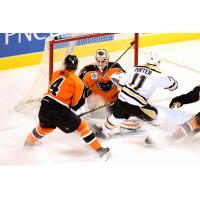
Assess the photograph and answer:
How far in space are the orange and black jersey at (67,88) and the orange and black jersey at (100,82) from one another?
0.20 meters

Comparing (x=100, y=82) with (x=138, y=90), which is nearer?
(x=138, y=90)

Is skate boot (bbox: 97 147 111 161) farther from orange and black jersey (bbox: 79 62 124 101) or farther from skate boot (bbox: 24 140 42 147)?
orange and black jersey (bbox: 79 62 124 101)

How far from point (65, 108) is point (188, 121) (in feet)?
1.71

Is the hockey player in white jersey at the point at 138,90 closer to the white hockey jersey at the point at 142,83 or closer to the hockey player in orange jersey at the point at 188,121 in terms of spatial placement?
the white hockey jersey at the point at 142,83

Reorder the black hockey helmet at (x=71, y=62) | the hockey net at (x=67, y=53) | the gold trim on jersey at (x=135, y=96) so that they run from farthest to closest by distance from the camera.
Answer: the hockey net at (x=67, y=53)
the gold trim on jersey at (x=135, y=96)
the black hockey helmet at (x=71, y=62)

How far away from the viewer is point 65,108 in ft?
10.0

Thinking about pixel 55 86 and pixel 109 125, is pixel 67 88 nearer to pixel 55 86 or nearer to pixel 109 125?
pixel 55 86

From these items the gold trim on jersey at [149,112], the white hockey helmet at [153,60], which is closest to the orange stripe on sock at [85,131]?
the gold trim on jersey at [149,112]

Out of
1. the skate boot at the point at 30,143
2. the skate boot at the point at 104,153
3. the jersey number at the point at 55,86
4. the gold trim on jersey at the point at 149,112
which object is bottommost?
the skate boot at the point at 104,153

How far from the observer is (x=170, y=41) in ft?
13.3

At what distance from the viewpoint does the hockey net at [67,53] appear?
3248 millimetres

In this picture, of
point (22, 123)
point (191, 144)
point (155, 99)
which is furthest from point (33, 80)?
point (191, 144)

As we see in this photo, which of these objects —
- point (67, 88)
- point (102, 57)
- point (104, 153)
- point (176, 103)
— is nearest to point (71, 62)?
point (67, 88)

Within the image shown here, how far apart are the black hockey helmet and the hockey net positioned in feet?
0.45
